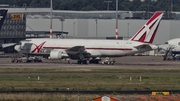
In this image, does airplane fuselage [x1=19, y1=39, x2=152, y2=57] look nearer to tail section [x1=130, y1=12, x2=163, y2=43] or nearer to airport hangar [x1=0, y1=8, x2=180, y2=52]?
tail section [x1=130, y1=12, x2=163, y2=43]

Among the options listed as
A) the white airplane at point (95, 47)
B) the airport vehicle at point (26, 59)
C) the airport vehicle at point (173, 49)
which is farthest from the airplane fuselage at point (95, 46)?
the airport vehicle at point (173, 49)

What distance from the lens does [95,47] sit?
89688 mm

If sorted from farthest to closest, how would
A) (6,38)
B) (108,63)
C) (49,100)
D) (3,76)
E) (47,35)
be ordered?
(47,35), (6,38), (108,63), (3,76), (49,100)

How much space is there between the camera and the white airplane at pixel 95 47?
88188mm

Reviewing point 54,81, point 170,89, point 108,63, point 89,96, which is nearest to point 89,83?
point 54,81

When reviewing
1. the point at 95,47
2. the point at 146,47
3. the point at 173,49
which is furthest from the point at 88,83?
the point at 173,49

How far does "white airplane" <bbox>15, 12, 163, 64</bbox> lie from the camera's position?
289 feet

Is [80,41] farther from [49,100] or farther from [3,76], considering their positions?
[49,100]

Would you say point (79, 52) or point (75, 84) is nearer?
point (75, 84)

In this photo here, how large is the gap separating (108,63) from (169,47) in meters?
26.2

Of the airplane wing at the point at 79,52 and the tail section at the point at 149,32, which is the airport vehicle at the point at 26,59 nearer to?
the airplane wing at the point at 79,52

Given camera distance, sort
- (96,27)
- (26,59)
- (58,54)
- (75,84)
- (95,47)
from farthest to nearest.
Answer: (96,27) → (26,59) → (95,47) → (58,54) → (75,84)

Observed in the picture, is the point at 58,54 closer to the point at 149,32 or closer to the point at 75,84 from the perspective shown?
the point at 149,32

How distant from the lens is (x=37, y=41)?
9169 centimetres
